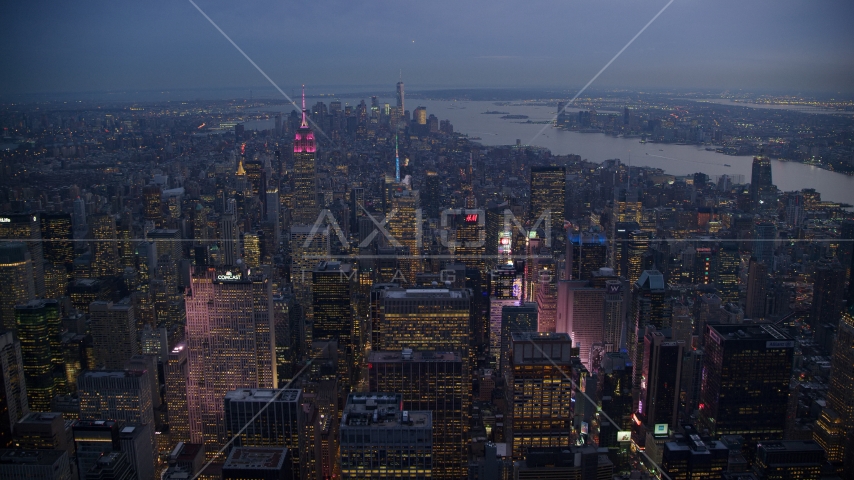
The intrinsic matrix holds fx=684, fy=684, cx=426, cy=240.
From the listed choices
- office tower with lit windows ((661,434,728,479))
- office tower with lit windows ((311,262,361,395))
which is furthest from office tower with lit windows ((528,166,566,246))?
office tower with lit windows ((661,434,728,479))

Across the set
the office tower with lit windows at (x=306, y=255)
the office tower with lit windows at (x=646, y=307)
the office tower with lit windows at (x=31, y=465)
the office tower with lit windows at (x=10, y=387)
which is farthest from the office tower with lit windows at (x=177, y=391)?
the office tower with lit windows at (x=646, y=307)

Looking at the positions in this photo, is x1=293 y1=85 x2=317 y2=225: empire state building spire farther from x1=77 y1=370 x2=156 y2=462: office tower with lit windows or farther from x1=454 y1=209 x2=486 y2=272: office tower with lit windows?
x1=77 y1=370 x2=156 y2=462: office tower with lit windows

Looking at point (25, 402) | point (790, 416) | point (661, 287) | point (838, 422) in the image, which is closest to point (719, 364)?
point (790, 416)

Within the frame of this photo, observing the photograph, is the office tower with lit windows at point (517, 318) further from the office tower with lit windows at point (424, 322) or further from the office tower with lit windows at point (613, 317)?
the office tower with lit windows at point (424, 322)

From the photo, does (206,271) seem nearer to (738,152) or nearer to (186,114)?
(186,114)

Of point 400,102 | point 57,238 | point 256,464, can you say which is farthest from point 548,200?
point 256,464
